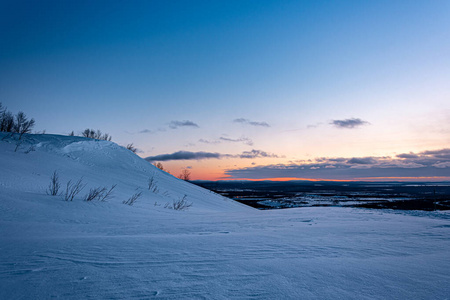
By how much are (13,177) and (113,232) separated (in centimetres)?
586

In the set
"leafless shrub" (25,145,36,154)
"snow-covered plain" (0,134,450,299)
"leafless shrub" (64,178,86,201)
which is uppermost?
"leafless shrub" (25,145,36,154)

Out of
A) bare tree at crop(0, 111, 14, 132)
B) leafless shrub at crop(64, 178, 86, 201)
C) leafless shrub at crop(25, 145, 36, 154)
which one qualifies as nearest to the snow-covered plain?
leafless shrub at crop(64, 178, 86, 201)

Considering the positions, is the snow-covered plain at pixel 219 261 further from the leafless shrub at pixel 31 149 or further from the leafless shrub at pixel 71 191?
the leafless shrub at pixel 31 149

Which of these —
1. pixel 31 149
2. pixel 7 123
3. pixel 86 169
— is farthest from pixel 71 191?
pixel 7 123

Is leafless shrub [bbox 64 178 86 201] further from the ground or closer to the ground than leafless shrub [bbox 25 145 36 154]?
closer to the ground

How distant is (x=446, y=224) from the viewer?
3.99 meters

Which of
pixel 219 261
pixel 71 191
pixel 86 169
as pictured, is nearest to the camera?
pixel 219 261

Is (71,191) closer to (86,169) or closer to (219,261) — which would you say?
(219,261)

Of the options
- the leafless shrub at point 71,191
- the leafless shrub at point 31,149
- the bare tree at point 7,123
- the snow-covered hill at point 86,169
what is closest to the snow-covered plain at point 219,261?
the leafless shrub at point 71,191

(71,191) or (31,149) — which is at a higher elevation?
(31,149)

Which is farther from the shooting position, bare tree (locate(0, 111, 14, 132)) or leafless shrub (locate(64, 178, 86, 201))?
bare tree (locate(0, 111, 14, 132))

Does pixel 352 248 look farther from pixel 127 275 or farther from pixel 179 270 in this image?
pixel 127 275

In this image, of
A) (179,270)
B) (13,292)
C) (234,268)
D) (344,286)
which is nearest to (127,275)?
(179,270)

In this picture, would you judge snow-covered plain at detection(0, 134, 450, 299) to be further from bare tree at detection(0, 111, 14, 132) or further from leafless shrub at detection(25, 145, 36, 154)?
bare tree at detection(0, 111, 14, 132)
